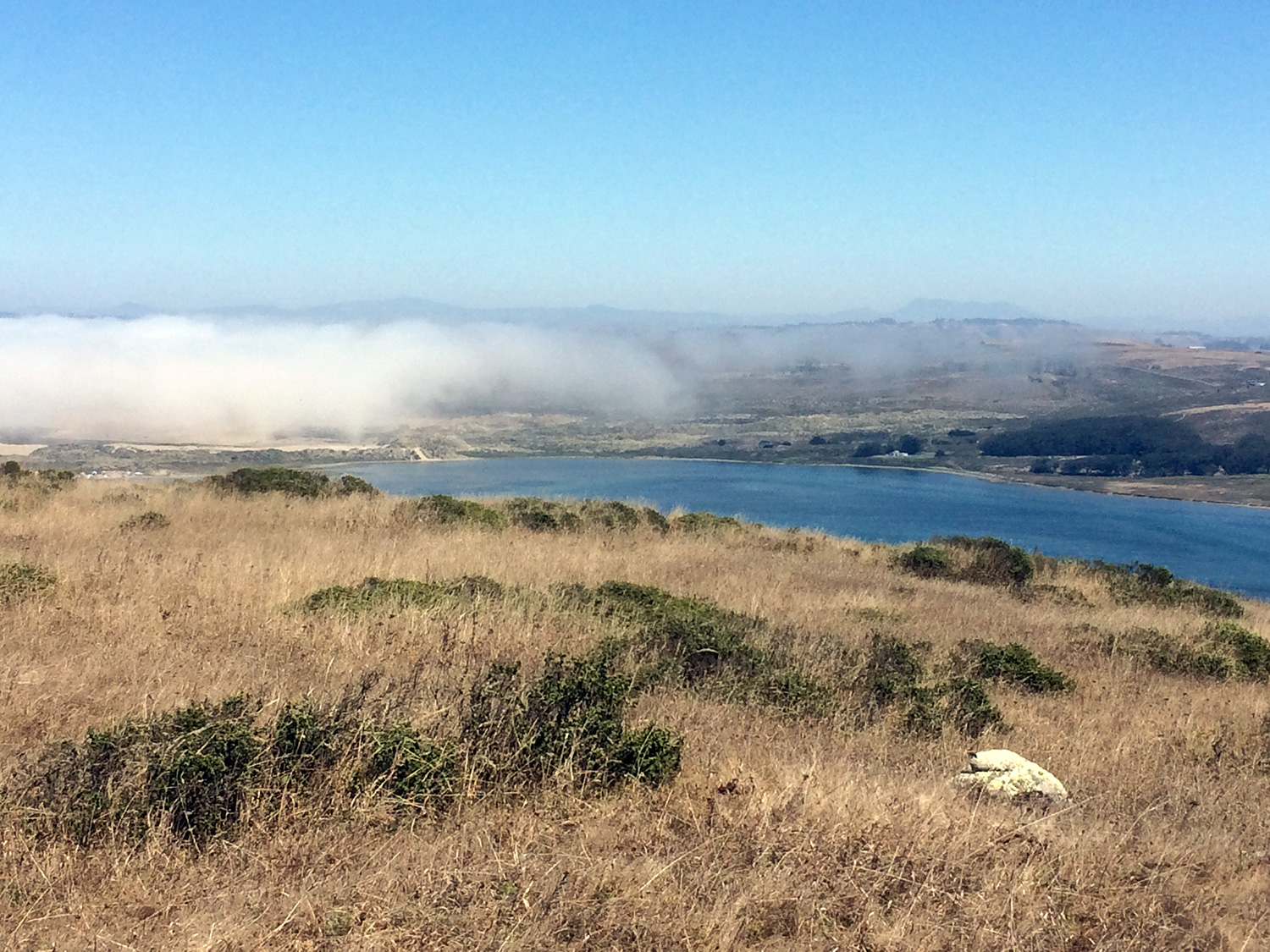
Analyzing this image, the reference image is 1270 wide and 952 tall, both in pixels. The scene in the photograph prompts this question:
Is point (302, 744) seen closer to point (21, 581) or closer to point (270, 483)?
point (21, 581)

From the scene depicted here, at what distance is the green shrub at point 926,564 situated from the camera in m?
16.5

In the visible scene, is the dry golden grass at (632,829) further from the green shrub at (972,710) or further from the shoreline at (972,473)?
the shoreline at (972,473)

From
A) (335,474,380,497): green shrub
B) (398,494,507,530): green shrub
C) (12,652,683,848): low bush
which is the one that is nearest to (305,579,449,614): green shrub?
(12,652,683,848): low bush

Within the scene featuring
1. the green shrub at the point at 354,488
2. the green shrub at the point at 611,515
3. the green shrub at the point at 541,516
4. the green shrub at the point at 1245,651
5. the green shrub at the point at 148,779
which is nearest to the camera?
the green shrub at the point at 148,779

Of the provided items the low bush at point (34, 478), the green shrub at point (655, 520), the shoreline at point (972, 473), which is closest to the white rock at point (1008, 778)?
the green shrub at point (655, 520)

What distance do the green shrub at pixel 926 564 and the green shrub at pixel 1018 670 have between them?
25.5 feet

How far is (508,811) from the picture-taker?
3.88 meters

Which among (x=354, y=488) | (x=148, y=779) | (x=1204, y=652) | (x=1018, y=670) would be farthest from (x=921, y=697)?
(x=354, y=488)

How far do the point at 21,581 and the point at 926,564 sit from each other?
13.9 m

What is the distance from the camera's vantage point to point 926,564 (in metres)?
16.6

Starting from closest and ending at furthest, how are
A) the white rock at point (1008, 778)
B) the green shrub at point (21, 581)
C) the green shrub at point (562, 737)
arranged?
the green shrub at point (562, 737)
the white rock at point (1008, 778)
the green shrub at point (21, 581)

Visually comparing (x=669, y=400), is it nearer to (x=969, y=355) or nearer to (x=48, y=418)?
(x=48, y=418)

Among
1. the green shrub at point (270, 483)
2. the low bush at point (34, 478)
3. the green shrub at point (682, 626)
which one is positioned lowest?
the green shrub at point (682, 626)

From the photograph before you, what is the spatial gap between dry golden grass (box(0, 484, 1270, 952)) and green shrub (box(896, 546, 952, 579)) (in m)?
7.38
